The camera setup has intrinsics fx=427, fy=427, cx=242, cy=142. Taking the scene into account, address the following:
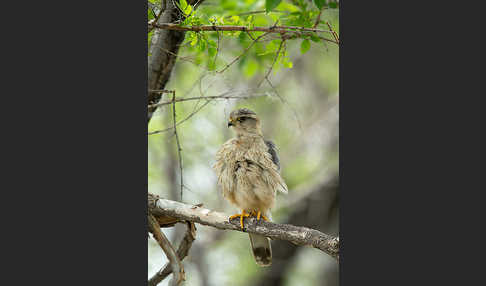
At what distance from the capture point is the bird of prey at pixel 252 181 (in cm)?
332

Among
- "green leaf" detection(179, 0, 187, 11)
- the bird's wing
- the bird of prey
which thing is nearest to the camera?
"green leaf" detection(179, 0, 187, 11)

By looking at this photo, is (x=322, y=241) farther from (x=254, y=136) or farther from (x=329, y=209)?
(x=329, y=209)

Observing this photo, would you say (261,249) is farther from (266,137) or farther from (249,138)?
(266,137)

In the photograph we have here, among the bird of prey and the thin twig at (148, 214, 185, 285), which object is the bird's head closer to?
the bird of prey

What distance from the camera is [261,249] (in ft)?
11.1

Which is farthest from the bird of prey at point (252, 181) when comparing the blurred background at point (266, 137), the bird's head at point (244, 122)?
the blurred background at point (266, 137)

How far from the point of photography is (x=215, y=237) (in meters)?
5.45

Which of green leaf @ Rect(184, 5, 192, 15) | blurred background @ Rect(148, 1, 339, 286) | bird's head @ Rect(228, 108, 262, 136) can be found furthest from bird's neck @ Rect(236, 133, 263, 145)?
green leaf @ Rect(184, 5, 192, 15)

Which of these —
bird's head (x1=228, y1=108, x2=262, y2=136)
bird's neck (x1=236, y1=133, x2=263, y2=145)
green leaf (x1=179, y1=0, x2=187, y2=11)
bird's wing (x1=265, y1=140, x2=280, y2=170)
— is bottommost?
bird's wing (x1=265, y1=140, x2=280, y2=170)

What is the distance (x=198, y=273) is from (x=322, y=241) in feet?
6.05

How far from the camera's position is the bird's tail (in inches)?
132

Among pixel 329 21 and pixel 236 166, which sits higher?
pixel 329 21

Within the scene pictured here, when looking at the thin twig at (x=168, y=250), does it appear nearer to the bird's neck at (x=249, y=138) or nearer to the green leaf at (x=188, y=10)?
the bird's neck at (x=249, y=138)

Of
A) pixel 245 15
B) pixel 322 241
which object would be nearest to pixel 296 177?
pixel 245 15
